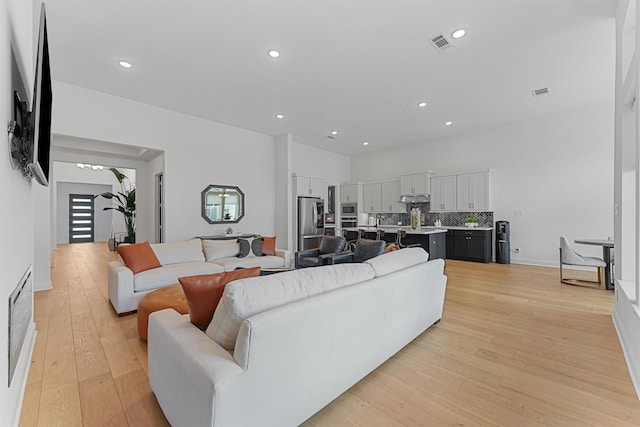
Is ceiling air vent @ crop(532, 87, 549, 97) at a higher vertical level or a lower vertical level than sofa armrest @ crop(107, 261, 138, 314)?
higher

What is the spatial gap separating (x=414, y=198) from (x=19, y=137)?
7.71 metres

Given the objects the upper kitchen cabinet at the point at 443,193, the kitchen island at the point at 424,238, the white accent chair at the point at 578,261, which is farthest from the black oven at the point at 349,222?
the white accent chair at the point at 578,261

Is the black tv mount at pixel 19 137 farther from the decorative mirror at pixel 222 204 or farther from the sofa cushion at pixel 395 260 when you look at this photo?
the decorative mirror at pixel 222 204

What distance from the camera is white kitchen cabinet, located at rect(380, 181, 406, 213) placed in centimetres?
825

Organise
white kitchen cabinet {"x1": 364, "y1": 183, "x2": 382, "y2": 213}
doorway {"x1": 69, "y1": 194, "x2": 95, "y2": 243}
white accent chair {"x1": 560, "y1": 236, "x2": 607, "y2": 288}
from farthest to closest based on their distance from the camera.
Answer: doorway {"x1": 69, "y1": 194, "x2": 95, "y2": 243} → white kitchen cabinet {"x1": 364, "y1": 183, "x2": 382, "y2": 213} → white accent chair {"x1": 560, "y1": 236, "x2": 607, "y2": 288}

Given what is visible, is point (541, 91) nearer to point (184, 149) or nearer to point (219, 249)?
point (219, 249)

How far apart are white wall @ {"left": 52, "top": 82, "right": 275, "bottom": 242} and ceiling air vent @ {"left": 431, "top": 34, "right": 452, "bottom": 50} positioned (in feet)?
14.8

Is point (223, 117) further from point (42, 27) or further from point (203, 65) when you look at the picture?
point (42, 27)

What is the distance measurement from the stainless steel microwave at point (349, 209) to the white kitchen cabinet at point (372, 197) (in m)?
0.32

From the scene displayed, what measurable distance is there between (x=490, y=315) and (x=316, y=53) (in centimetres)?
373

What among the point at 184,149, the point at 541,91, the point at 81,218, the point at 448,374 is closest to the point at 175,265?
the point at 184,149

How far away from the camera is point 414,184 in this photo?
25.5 ft

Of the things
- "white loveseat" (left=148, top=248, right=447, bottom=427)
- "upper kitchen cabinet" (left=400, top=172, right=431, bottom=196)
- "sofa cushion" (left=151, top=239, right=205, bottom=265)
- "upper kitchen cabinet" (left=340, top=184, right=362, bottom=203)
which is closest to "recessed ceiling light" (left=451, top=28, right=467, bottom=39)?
"white loveseat" (left=148, top=248, right=447, bottom=427)

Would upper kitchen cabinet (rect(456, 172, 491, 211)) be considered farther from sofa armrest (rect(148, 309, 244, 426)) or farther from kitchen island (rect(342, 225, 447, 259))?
sofa armrest (rect(148, 309, 244, 426))
